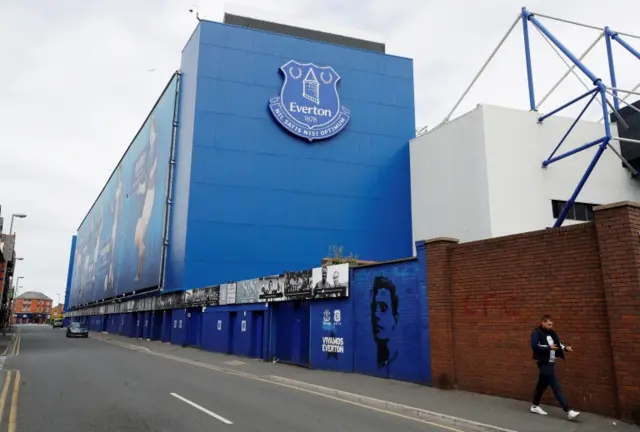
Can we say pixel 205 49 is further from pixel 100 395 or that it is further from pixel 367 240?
pixel 100 395

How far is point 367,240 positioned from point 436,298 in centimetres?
2310

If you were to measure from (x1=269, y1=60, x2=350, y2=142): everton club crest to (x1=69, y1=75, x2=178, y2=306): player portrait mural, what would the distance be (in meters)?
9.64

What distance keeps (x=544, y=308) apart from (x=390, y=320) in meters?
5.13

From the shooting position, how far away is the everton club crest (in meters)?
35.7

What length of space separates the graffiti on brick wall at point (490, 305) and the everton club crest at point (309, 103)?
24.9 meters

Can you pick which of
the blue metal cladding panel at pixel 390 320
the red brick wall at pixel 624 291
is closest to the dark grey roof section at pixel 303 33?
the blue metal cladding panel at pixel 390 320

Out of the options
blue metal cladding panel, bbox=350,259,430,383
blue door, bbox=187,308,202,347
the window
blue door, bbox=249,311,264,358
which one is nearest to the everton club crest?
blue door, bbox=187,308,202,347

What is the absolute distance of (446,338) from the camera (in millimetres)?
12836

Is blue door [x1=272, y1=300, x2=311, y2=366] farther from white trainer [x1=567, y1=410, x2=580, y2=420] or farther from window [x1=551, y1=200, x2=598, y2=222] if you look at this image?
window [x1=551, y1=200, x2=598, y2=222]

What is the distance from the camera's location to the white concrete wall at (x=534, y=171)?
2709cm

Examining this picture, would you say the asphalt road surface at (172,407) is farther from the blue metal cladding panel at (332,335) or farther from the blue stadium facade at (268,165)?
the blue stadium facade at (268,165)

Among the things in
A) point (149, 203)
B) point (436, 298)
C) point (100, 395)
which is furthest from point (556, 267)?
point (149, 203)

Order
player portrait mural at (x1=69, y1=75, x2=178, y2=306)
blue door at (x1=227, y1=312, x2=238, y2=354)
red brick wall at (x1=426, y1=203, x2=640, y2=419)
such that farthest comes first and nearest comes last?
1. player portrait mural at (x1=69, y1=75, x2=178, y2=306)
2. blue door at (x1=227, y1=312, x2=238, y2=354)
3. red brick wall at (x1=426, y1=203, x2=640, y2=419)

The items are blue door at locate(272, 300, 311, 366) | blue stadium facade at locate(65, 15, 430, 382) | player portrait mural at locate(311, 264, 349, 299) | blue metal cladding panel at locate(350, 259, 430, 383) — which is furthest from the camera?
blue stadium facade at locate(65, 15, 430, 382)
